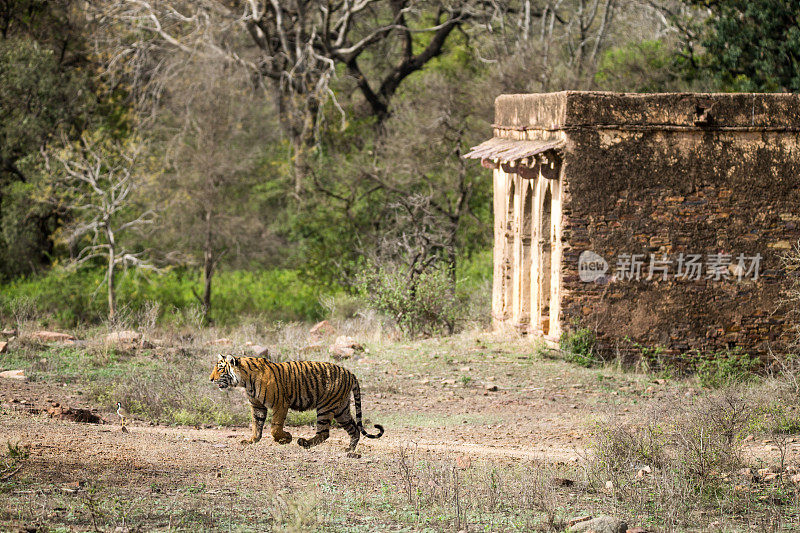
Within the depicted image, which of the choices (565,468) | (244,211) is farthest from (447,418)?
(244,211)

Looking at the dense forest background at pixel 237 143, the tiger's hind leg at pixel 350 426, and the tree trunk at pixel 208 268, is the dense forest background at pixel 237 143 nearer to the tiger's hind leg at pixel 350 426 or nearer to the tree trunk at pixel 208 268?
the tree trunk at pixel 208 268

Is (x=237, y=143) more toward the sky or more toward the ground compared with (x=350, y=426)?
more toward the sky

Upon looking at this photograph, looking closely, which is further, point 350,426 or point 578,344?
point 578,344

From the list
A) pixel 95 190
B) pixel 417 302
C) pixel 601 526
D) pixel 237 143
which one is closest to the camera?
pixel 601 526

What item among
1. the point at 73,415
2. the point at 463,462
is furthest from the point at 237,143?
the point at 463,462

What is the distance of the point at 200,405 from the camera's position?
10.9m

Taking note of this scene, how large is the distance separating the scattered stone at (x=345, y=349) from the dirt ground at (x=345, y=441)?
37 cm

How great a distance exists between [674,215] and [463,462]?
259 inches

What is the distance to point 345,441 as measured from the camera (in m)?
9.82

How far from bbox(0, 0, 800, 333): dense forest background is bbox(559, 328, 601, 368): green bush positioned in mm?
9352

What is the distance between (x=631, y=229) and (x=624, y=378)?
7.10 feet

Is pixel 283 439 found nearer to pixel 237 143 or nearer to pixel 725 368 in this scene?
pixel 725 368

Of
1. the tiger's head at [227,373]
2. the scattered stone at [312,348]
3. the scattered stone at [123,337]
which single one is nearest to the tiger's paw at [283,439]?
the tiger's head at [227,373]

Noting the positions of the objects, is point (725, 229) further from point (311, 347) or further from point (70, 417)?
point (70, 417)
